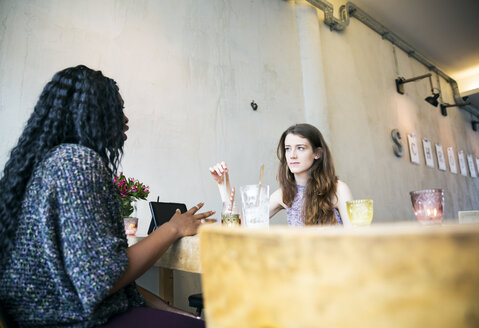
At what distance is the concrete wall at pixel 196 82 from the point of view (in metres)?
1.89

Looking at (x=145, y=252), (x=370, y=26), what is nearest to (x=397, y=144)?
(x=370, y=26)

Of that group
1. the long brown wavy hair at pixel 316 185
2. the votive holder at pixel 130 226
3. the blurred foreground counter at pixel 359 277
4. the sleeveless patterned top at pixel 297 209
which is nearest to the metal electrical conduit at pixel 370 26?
the long brown wavy hair at pixel 316 185

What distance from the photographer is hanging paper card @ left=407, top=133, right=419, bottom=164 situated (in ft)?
16.4

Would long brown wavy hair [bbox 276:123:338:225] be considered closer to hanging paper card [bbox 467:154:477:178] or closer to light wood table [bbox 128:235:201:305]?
light wood table [bbox 128:235:201:305]

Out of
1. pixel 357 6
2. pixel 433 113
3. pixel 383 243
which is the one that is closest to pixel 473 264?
pixel 383 243

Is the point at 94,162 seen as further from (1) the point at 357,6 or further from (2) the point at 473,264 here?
(1) the point at 357,6

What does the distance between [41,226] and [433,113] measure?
6784 mm

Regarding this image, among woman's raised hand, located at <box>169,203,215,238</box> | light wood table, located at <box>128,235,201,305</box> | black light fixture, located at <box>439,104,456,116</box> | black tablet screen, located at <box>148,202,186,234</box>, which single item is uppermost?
black light fixture, located at <box>439,104,456,116</box>

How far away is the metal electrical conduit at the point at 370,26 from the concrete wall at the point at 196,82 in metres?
0.14

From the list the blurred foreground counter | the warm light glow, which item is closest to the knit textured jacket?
the blurred foreground counter

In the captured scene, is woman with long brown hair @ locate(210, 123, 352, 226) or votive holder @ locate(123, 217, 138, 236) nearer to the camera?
votive holder @ locate(123, 217, 138, 236)

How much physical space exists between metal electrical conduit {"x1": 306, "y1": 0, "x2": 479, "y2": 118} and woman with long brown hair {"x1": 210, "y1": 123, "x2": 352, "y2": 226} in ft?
8.08

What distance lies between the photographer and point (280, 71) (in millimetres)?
3281

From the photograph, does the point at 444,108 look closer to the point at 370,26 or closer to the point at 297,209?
the point at 370,26
